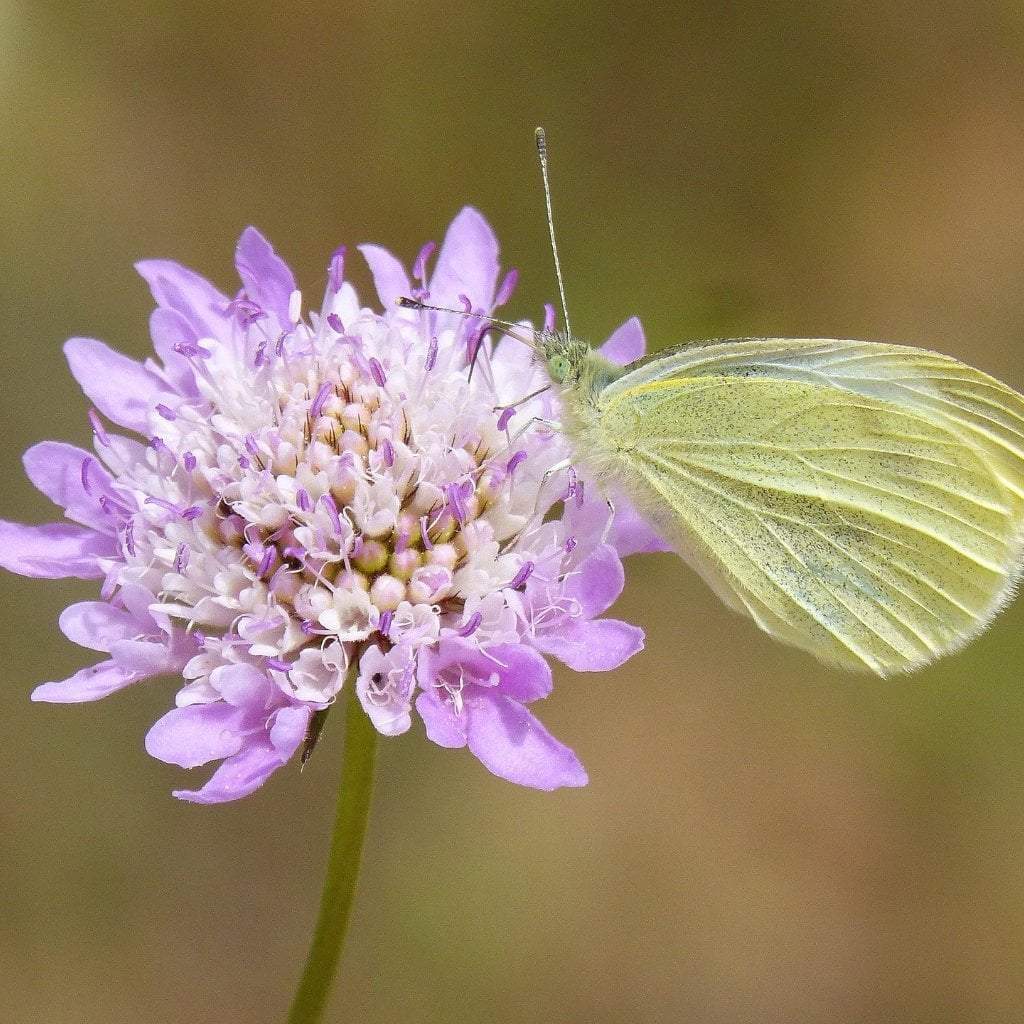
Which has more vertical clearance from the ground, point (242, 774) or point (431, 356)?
point (431, 356)

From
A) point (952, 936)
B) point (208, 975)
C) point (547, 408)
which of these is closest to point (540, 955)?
point (208, 975)

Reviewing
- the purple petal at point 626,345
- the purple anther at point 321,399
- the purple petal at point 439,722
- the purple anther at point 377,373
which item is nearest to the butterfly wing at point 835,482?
the purple petal at point 626,345

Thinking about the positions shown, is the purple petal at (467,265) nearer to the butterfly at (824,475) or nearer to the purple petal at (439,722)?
the butterfly at (824,475)

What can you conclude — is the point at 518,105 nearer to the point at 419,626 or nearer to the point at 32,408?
the point at 32,408

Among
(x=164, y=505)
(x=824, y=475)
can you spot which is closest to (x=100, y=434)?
(x=164, y=505)

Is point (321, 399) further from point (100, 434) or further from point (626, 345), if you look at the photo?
point (626, 345)

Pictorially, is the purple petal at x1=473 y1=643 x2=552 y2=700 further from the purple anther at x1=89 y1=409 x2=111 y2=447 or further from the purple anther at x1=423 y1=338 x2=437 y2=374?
the purple anther at x1=89 y1=409 x2=111 y2=447
